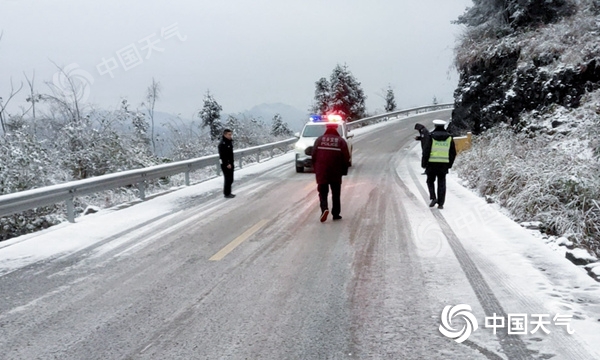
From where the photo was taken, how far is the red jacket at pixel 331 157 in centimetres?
782

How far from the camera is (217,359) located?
300cm

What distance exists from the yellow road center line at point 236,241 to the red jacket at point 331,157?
4.67ft

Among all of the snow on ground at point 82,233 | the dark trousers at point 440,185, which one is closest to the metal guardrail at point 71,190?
the snow on ground at point 82,233

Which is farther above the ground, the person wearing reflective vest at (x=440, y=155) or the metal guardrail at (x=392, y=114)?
the metal guardrail at (x=392, y=114)

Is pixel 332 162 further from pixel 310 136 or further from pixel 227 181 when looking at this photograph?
pixel 310 136

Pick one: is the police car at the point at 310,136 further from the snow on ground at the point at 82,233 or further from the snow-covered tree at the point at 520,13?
the snow-covered tree at the point at 520,13

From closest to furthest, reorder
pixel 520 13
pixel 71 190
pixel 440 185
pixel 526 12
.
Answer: pixel 71 190 → pixel 440 185 → pixel 520 13 → pixel 526 12

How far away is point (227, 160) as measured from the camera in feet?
37.2

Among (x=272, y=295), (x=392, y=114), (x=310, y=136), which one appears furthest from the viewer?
(x=392, y=114)

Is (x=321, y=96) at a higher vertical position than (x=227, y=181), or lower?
higher

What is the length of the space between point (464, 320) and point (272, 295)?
5.88ft

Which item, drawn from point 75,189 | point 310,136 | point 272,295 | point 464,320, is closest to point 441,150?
point 464,320

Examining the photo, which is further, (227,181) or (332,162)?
(227,181)

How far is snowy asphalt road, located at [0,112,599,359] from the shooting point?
3158 mm
